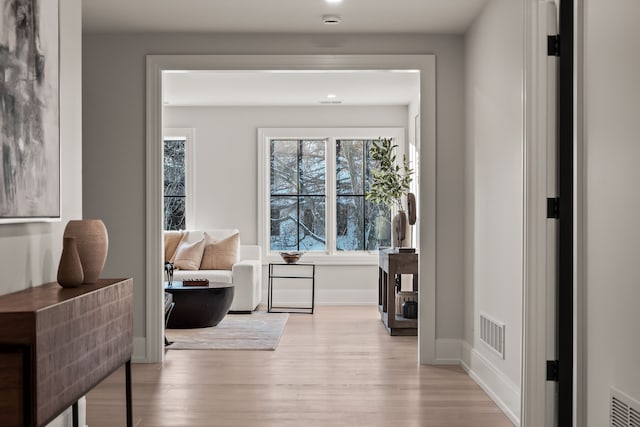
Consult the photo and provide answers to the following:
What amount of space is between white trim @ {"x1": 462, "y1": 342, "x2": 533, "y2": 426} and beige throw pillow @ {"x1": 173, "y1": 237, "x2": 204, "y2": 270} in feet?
13.2

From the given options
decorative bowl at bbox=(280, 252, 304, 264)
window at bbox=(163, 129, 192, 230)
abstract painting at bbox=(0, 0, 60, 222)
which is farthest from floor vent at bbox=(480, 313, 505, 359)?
window at bbox=(163, 129, 192, 230)

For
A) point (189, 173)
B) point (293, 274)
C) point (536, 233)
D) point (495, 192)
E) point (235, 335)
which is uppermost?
point (189, 173)

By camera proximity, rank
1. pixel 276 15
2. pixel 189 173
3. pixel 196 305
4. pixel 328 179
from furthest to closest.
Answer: pixel 328 179
pixel 189 173
pixel 196 305
pixel 276 15

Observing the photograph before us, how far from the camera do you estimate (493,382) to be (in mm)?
4512

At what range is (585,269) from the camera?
112 inches

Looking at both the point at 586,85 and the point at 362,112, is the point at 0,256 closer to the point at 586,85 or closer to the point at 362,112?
the point at 586,85

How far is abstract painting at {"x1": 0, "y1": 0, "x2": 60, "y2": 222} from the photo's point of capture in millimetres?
2668

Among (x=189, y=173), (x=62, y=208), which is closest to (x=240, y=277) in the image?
(x=189, y=173)

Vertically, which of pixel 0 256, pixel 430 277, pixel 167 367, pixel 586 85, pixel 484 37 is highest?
pixel 484 37

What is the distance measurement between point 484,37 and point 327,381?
2613mm

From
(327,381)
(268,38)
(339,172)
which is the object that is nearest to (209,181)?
(339,172)

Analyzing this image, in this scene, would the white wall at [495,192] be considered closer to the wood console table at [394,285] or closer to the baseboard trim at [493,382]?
the baseboard trim at [493,382]

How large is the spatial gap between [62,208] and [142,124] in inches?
88.7

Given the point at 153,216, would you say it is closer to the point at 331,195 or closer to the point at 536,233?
the point at 536,233
